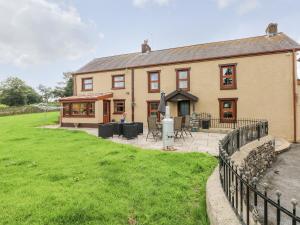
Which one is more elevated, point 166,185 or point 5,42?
point 5,42

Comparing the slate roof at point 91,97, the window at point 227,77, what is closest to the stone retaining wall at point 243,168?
the window at point 227,77

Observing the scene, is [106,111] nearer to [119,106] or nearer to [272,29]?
[119,106]

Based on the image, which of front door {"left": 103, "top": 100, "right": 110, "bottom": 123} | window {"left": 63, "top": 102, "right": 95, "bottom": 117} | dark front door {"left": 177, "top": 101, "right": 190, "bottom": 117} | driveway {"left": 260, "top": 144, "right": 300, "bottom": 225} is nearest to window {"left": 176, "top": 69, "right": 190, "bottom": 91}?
dark front door {"left": 177, "top": 101, "right": 190, "bottom": 117}

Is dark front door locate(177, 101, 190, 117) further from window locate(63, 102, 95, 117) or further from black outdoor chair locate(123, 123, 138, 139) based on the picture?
window locate(63, 102, 95, 117)

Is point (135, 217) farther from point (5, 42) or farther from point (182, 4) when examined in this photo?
point (5, 42)

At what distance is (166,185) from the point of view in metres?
4.98

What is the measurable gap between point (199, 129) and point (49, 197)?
1318 cm

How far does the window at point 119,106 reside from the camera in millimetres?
20844

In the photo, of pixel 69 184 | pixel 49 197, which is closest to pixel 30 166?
pixel 69 184

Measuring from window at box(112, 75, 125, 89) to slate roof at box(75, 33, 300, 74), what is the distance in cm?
93

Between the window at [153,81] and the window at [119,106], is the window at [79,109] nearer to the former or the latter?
the window at [119,106]

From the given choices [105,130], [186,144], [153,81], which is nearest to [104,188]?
[186,144]

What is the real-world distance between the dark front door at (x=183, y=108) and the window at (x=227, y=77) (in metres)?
3.22

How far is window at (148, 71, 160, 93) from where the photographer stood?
19.3 m
